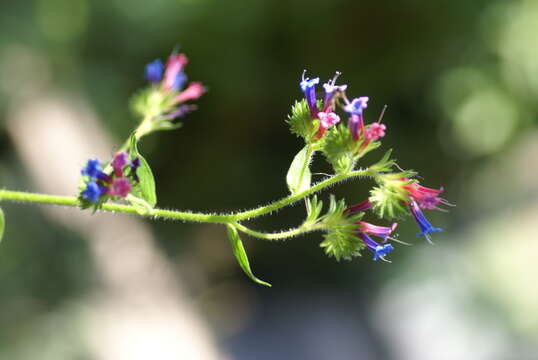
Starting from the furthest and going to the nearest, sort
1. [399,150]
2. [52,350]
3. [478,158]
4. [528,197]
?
[528,197]
[478,158]
[399,150]
[52,350]

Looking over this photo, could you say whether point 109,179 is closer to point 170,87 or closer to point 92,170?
point 92,170

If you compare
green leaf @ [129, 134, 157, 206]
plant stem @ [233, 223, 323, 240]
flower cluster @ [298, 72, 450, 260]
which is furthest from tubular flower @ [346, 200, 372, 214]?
green leaf @ [129, 134, 157, 206]

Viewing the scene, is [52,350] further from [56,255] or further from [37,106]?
[37,106]

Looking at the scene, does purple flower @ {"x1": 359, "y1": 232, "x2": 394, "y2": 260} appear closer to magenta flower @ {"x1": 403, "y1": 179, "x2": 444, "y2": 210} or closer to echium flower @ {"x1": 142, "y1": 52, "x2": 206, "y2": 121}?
magenta flower @ {"x1": 403, "y1": 179, "x2": 444, "y2": 210}

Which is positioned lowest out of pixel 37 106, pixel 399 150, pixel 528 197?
pixel 528 197

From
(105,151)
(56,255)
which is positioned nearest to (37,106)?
(105,151)

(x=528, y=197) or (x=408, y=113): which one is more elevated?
(x=408, y=113)

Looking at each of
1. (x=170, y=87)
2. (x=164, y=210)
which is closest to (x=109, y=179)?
(x=164, y=210)
